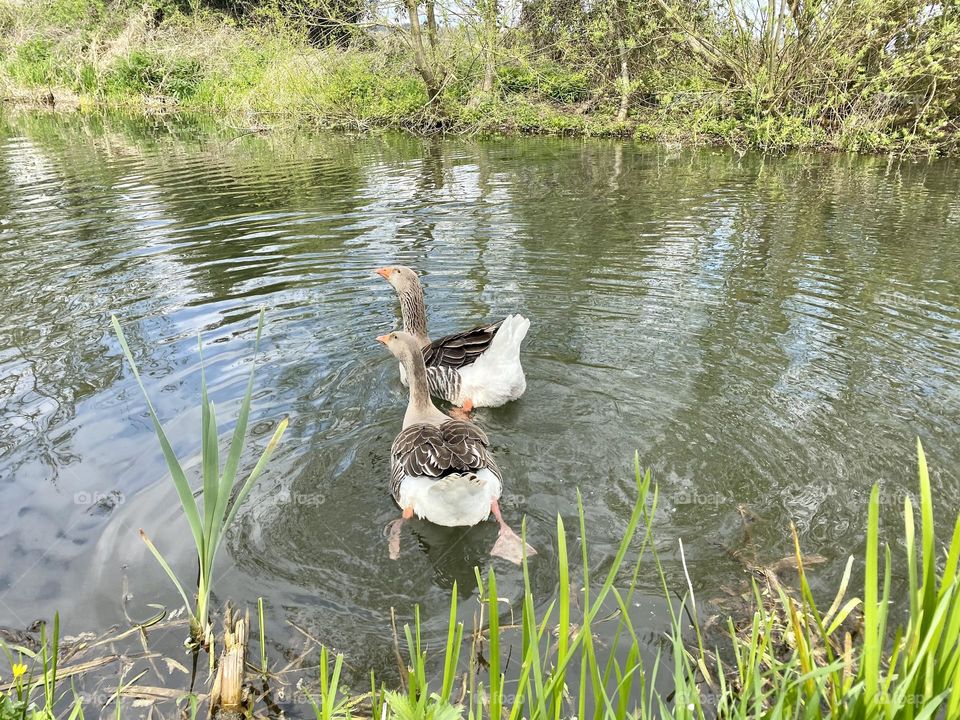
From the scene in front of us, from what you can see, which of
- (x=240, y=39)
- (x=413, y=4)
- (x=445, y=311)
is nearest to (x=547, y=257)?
(x=445, y=311)

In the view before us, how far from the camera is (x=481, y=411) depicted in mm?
5367

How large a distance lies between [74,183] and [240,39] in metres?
21.0

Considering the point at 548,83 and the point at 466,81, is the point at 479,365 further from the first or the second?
the point at 548,83

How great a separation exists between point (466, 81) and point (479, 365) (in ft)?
63.3

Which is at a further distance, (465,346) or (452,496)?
(465,346)

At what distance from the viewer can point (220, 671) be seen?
8.81 feet

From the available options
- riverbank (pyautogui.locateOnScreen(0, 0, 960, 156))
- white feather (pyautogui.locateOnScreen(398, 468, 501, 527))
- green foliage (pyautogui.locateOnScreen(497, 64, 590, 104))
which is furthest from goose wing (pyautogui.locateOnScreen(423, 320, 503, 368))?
green foliage (pyautogui.locateOnScreen(497, 64, 590, 104))

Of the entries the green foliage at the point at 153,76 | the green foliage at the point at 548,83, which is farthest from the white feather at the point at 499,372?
the green foliage at the point at 153,76

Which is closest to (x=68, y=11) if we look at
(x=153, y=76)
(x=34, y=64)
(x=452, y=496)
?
(x=34, y=64)

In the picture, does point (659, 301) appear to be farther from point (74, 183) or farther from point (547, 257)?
point (74, 183)

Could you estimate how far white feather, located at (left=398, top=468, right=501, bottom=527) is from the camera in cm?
353

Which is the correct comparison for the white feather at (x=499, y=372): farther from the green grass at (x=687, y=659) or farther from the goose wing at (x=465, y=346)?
the green grass at (x=687, y=659)

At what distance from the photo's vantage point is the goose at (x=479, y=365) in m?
4.91

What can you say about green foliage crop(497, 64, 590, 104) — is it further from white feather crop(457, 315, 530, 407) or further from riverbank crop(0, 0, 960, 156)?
white feather crop(457, 315, 530, 407)
